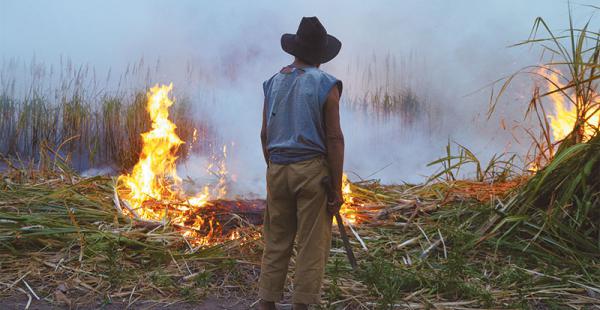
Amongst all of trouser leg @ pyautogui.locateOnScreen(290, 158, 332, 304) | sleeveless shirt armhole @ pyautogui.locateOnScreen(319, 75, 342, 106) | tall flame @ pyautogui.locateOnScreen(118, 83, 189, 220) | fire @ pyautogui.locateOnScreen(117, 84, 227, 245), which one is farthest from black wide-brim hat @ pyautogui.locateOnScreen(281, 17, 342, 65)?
tall flame @ pyautogui.locateOnScreen(118, 83, 189, 220)

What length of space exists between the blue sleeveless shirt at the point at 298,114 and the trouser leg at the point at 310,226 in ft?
0.27

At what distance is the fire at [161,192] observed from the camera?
5.03 meters

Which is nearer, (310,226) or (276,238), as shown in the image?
(310,226)

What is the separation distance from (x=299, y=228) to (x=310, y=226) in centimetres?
7

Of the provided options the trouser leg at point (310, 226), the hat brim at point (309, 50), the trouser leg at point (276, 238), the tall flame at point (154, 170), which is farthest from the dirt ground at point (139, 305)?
the tall flame at point (154, 170)

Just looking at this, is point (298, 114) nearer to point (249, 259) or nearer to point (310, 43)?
point (310, 43)

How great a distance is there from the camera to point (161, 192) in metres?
5.82

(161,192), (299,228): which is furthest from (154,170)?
(299,228)

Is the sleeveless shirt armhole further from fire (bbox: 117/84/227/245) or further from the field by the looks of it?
fire (bbox: 117/84/227/245)

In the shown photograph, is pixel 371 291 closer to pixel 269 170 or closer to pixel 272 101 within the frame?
pixel 269 170

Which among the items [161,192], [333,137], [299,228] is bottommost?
[161,192]

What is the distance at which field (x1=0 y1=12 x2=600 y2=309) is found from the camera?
145 inches

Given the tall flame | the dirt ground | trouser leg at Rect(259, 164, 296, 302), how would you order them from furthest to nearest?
the tall flame, the dirt ground, trouser leg at Rect(259, 164, 296, 302)

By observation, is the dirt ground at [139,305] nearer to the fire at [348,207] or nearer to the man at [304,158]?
the man at [304,158]
